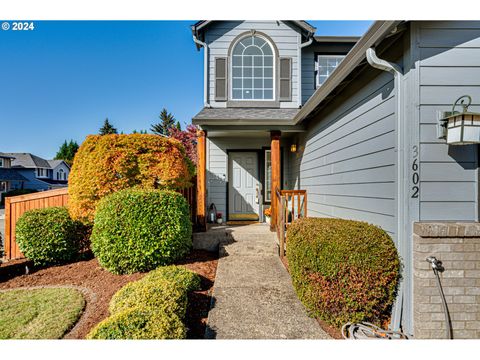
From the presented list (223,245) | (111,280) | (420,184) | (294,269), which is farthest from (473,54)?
(111,280)

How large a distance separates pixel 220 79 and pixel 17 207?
5.52 m

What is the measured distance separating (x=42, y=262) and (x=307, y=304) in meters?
4.82

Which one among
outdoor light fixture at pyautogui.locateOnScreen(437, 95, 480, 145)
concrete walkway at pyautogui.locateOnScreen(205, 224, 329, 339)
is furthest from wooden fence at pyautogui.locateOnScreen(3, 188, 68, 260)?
outdoor light fixture at pyautogui.locateOnScreen(437, 95, 480, 145)

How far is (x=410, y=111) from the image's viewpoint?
224 cm

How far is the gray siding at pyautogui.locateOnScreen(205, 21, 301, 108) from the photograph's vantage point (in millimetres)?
6219

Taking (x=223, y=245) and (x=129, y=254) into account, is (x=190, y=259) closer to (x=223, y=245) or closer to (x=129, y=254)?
(x=223, y=245)

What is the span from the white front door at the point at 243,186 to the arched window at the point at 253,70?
1.69m

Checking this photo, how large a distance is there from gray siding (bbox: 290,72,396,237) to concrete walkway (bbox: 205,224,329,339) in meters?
1.35

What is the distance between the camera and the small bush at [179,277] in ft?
9.54

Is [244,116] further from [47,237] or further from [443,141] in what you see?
[47,237]

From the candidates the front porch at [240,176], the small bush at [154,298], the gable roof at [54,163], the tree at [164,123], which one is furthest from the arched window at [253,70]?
the gable roof at [54,163]

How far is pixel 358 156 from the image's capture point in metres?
3.14

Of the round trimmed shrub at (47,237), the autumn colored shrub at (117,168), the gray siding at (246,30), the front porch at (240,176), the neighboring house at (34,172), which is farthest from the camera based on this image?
the neighboring house at (34,172)

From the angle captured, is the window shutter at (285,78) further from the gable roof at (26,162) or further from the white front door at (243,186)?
the gable roof at (26,162)
